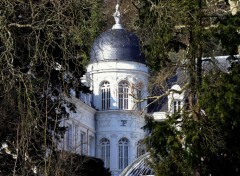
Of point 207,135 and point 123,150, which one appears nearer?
point 207,135

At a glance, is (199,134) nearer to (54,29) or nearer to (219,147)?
(219,147)

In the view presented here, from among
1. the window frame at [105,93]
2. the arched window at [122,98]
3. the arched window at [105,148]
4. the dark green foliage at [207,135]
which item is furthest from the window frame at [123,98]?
the dark green foliage at [207,135]

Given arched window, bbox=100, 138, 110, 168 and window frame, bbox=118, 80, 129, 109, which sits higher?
window frame, bbox=118, 80, 129, 109

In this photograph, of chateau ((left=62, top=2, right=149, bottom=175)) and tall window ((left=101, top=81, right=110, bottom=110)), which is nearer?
chateau ((left=62, top=2, right=149, bottom=175))

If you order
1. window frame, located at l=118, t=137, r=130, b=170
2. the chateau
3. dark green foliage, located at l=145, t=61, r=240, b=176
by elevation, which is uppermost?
the chateau

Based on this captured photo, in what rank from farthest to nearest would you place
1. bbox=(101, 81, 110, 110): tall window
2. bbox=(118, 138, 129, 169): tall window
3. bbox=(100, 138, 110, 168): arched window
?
bbox=(101, 81, 110, 110): tall window
bbox=(100, 138, 110, 168): arched window
bbox=(118, 138, 129, 169): tall window

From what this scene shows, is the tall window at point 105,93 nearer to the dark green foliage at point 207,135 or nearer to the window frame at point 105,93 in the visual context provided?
the window frame at point 105,93

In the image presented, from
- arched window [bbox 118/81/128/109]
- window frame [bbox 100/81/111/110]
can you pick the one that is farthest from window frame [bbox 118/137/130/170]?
window frame [bbox 100/81/111/110]

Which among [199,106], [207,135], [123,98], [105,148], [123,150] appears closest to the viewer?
[207,135]

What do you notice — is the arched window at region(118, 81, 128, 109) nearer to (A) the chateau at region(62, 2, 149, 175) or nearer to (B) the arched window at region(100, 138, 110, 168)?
(A) the chateau at region(62, 2, 149, 175)

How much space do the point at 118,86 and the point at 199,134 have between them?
3689 centimetres

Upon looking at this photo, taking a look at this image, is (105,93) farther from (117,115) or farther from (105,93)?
(117,115)

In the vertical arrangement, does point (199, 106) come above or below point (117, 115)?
below

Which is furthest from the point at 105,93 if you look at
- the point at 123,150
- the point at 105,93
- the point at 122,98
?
the point at 123,150
